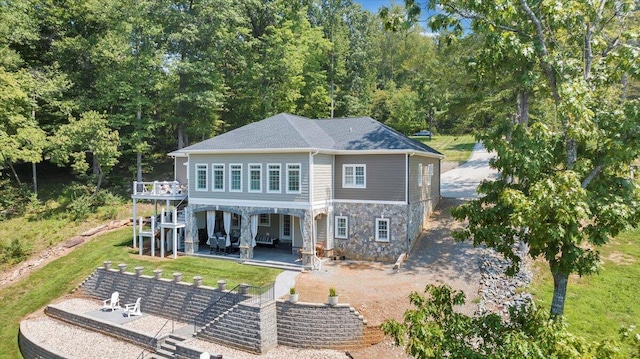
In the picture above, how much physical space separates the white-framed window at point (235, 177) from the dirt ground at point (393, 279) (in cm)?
603

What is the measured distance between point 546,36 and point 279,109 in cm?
2875

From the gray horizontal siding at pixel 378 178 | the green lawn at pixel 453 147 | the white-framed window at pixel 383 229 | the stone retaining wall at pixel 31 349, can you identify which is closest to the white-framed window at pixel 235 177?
the gray horizontal siding at pixel 378 178

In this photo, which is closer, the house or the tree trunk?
the tree trunk

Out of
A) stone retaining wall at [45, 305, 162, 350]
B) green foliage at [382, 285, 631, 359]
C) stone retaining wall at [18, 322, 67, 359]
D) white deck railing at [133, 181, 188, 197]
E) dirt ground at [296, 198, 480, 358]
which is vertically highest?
white deck railing at [133, 181, 188, 197]

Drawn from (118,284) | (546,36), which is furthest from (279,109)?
(546,36)

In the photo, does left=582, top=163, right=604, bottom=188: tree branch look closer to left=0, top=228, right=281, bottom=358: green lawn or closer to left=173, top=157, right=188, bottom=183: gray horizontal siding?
left=0, top=228, right=281, bottom=358: green lawn

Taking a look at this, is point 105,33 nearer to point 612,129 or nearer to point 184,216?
point 184,216

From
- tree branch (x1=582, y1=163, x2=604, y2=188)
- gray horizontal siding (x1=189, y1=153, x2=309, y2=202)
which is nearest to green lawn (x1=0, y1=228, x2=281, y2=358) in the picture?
gray horizontal siding (x1=189, y1=153, x2=309, y2=202)

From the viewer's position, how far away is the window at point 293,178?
19.4 meters

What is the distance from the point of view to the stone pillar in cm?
2192

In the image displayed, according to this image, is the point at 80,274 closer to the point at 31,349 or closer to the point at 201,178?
the point at 31,349

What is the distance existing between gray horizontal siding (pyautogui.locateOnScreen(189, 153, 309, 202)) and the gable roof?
0.49m

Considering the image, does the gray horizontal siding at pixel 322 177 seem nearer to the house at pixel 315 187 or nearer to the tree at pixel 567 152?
the house at pixel 315 187

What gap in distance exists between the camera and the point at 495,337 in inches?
269
